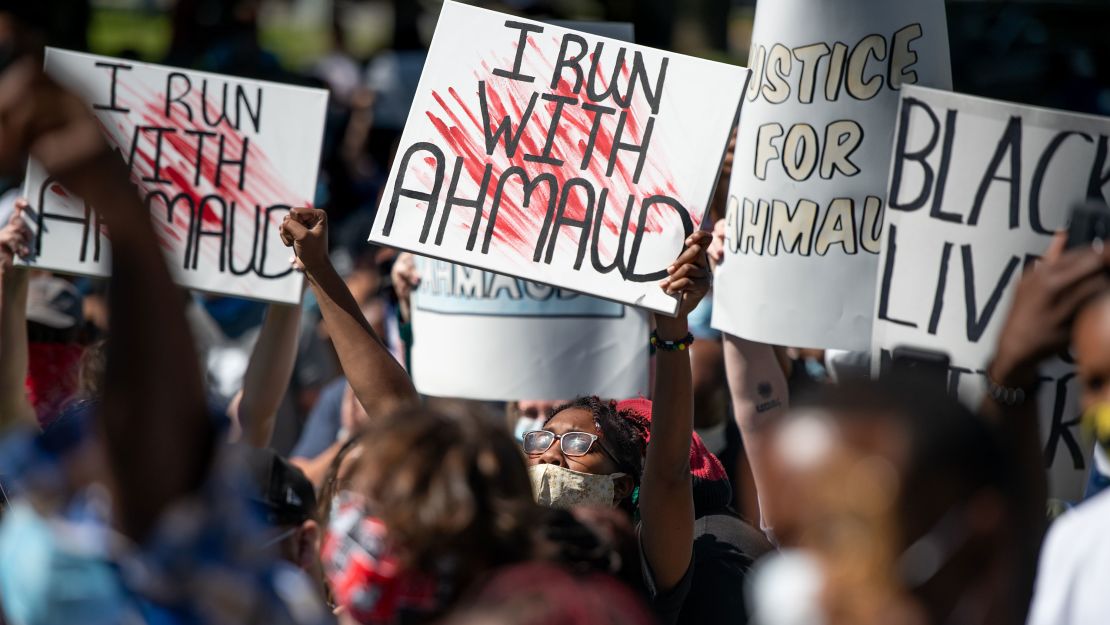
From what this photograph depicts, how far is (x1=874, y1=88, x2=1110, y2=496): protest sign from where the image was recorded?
2.75 m

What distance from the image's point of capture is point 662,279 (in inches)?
121

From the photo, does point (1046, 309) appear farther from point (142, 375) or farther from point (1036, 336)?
point (142, 375)

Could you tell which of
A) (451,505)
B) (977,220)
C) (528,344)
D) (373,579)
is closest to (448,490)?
(451,505)

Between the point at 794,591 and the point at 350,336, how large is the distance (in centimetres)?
163

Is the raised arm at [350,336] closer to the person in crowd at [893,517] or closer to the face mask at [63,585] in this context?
the face mask at [63,585]

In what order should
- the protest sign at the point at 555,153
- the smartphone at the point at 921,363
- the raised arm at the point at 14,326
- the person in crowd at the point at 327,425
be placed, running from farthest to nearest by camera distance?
the person in crowd at the point at 327,425, the raised arm at the point at 14,326, the protest sign at the point at 555,153, the smartphone at the point at 921,363

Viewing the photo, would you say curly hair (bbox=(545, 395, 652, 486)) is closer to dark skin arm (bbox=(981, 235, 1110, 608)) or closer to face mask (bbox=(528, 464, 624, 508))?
face mask (bbox=(528, 464, 624, 508))

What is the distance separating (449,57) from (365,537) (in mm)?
1836

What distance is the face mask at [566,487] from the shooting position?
2916mm

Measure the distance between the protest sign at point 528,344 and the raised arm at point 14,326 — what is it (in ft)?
3.89

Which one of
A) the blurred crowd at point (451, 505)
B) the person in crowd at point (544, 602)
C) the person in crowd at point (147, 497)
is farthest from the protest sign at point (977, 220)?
the person in crowd at point (147, 497)

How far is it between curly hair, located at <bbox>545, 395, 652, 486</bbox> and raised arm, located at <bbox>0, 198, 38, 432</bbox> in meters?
1.35

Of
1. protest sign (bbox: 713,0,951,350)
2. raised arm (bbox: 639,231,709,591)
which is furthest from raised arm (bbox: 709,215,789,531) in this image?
raised arm (bbox: 639,231,709,591)

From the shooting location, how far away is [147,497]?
66.2 inches
